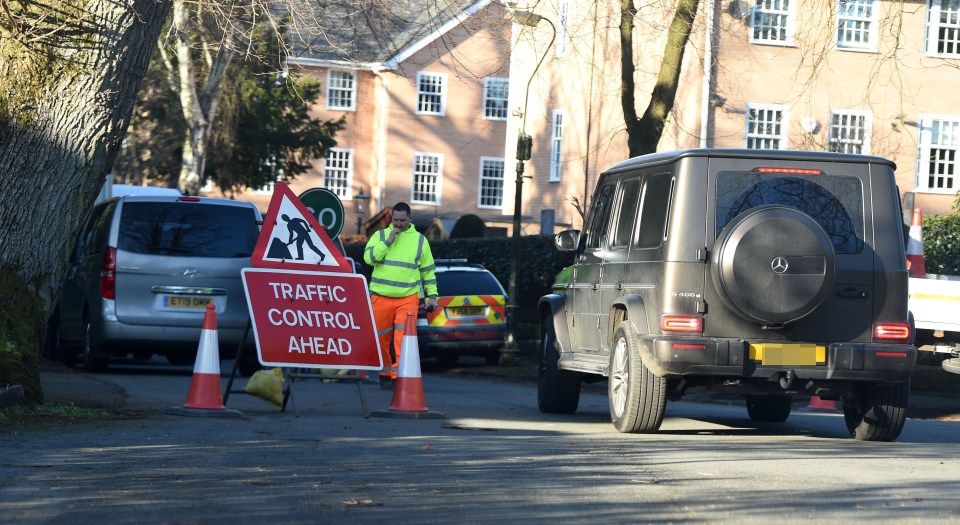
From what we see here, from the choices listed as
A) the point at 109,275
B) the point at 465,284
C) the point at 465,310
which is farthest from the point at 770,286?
the point at 465,284

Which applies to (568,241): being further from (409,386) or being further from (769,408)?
(769,408)

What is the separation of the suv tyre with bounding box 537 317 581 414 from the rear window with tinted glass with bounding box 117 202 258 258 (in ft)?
15.4

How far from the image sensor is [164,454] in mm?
8719

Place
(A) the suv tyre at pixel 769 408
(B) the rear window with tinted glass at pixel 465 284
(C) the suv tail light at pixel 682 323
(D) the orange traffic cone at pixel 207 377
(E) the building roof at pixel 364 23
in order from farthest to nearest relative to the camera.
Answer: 1. (B) the rear window with tinted glass at pixel 465 284
2. (E) the building roof at pixel 364 23
3. (A) the suv tyre at pixel 769 408
4. (D) the orange traffic cone at pixel 207 377
5. (C) the suv tail light at pixel 682 323

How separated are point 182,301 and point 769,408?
21.8 ft

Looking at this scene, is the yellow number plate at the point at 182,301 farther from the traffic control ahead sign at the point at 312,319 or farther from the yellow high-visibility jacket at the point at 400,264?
the traffic control ahead sign at the point at 312,319

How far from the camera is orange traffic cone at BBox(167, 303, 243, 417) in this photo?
1170cm

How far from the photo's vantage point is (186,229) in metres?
16.8

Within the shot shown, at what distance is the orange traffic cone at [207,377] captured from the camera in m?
11.7

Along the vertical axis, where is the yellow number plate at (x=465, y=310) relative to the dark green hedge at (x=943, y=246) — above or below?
below

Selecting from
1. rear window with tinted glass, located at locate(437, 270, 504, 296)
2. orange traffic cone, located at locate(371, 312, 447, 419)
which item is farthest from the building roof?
rear window with tinted glass, located at locate(437, 270, 504, 296)

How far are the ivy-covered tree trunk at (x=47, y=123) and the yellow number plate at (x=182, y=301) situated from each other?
514 cm

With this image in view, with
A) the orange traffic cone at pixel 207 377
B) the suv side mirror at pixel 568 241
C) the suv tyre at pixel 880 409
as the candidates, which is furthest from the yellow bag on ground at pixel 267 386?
the suv tyre at pixel 880 409

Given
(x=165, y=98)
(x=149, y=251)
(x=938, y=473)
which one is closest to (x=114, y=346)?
(x=149, y=251)
